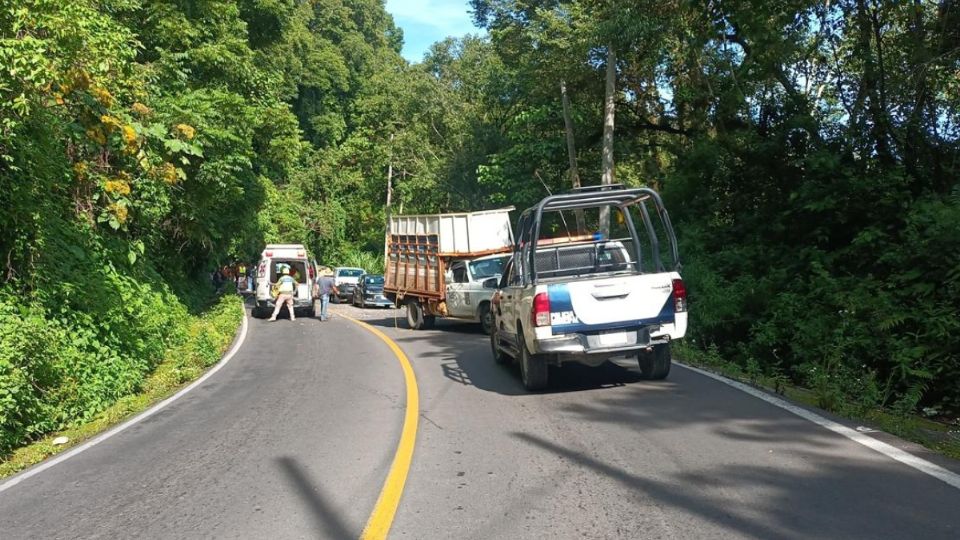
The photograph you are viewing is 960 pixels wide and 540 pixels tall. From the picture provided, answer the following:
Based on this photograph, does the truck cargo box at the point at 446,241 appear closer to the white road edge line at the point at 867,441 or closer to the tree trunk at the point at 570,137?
the tree trunk at the point at 570,137

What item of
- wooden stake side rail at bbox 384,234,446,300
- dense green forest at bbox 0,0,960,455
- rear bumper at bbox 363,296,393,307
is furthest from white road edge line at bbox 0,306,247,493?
rear bumper at bbox 363,296,393,307

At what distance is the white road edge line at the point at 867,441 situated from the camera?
18.2 ft

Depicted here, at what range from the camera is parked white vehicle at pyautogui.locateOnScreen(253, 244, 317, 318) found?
2666cm

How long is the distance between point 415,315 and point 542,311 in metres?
12.2

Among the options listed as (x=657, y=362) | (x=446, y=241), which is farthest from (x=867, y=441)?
(x=446, y=241)

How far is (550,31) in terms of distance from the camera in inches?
938

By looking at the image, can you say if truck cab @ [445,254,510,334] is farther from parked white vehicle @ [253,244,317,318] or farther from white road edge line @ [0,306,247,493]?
parked white vehicle @ [253,244,317,318]

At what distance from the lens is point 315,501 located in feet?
18.0

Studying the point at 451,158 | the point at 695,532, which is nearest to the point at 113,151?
the point at 695,532

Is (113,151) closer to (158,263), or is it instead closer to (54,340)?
(54,340)

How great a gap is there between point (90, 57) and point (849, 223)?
12.7 metres

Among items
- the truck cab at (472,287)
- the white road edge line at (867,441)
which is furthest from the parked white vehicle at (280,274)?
the white road edge line at (867,441)

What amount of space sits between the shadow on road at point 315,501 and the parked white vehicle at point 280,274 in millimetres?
20422

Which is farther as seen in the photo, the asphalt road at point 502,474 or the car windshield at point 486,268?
the car windshield at point 486,268
